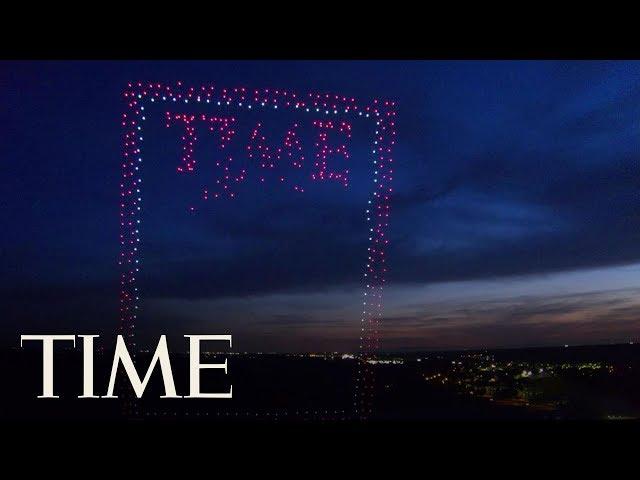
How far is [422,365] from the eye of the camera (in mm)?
4812

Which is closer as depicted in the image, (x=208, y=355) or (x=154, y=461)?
(x=154, y=461)

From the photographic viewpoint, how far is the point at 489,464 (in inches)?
107

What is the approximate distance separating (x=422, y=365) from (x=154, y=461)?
2.73 meters

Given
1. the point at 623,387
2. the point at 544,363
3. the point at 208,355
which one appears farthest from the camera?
the point at 544,363
